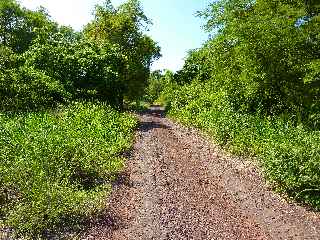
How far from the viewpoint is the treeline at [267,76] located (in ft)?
53.9

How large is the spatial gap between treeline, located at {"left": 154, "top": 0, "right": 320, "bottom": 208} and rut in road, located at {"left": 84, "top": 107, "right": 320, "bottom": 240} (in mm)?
1105

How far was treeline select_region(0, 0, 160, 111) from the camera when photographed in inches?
912

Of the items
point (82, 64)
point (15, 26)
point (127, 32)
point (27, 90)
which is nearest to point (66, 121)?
point (27, 90)

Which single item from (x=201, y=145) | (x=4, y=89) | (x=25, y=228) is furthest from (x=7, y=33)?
(x=25, y=228)

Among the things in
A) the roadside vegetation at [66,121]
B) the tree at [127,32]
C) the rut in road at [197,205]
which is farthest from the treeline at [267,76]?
the tree at [127,32]

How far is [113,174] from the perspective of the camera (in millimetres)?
13398

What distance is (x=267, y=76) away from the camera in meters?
19.8

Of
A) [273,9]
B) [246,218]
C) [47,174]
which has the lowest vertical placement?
[246,218]

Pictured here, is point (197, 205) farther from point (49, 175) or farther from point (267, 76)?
→ point (267, 76)

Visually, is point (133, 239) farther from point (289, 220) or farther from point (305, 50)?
point (305, 50)

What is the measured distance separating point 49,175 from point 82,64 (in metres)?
18.4

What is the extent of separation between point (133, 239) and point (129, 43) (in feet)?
109

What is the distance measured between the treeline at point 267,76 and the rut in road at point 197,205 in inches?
43.5

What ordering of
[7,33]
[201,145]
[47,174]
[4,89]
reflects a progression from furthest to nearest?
[7,33] → [4,89] → [201,145] → [47,174]
